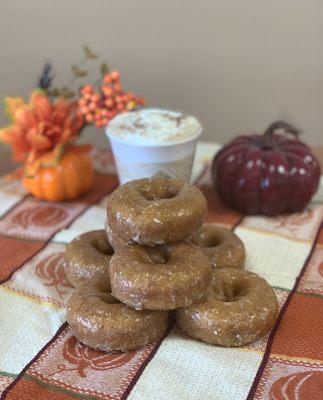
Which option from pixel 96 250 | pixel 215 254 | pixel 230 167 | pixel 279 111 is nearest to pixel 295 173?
pixel 230 167

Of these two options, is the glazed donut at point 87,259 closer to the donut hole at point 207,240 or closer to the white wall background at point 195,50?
the donut hole at point 207,240

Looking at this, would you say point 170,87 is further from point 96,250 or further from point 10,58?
point 96,250

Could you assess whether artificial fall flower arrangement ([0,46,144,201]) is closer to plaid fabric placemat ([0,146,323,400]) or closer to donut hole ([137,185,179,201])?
plaid fabric placemat ([0,146,323,400])

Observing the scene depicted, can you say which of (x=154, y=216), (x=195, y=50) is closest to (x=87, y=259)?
(x=154, y=216)

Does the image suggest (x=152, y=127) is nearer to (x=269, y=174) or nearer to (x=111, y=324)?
(x=269, y=174)

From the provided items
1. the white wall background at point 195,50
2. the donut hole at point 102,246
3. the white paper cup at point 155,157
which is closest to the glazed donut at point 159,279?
the donut hole at point 102,246

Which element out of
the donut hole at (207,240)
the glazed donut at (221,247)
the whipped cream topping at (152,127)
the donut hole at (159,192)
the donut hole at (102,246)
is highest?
the donut hole at (159,192)
